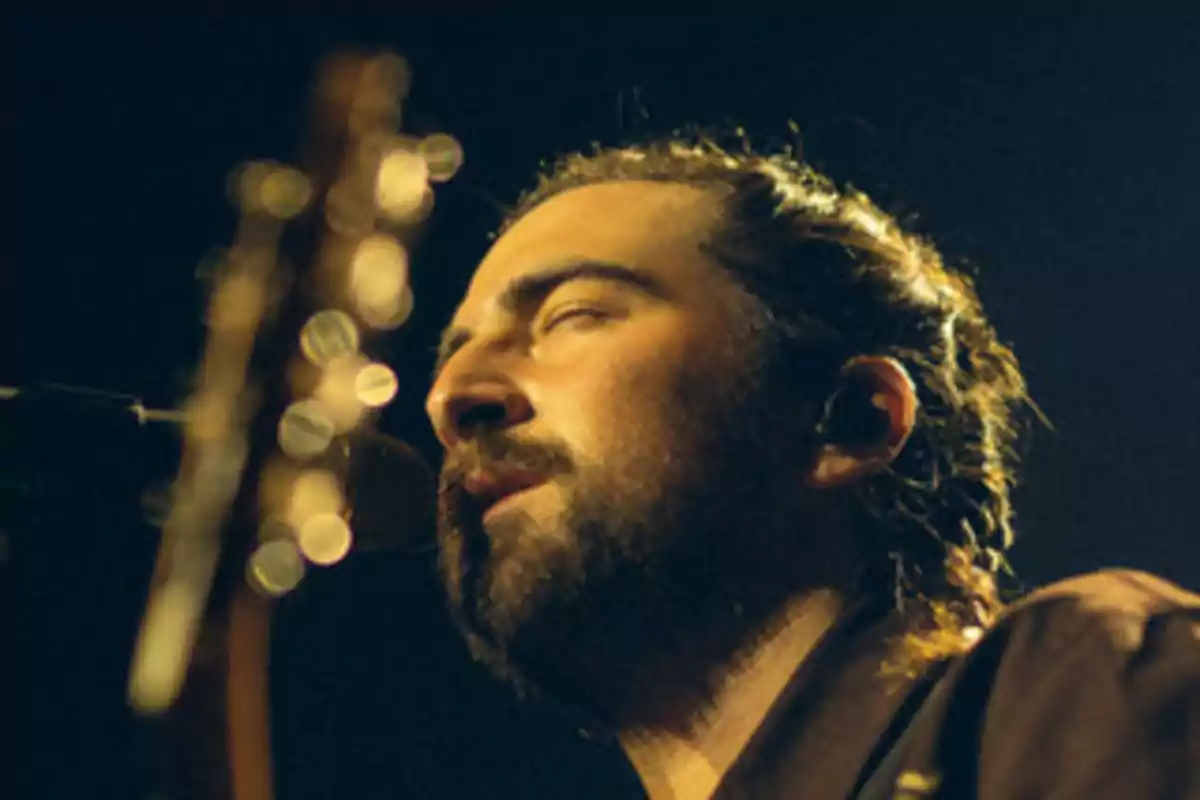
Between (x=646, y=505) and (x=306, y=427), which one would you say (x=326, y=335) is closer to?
(x=306, y=427)

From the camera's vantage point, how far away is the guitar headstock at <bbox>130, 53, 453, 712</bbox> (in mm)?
780

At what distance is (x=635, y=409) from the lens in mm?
971

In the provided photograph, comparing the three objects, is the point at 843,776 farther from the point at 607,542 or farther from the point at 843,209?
the point at 843,209

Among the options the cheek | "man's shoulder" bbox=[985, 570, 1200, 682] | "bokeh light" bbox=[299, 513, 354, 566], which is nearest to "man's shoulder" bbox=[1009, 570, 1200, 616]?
"man's shoulder" bbox=[985, 570, 1200, 682]

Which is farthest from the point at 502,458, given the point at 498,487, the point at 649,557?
the point at 649,557

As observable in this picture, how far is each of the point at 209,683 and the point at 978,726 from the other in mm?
444

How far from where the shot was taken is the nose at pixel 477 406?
0.98m

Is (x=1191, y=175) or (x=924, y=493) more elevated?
(x=1191, y=175)

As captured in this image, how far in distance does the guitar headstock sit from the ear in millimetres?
359

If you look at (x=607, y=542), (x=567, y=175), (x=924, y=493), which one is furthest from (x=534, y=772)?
(x=567, y=175)

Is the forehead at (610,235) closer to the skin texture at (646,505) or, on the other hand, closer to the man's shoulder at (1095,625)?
the skin texture at (646,505)

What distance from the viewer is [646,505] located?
953 millimetres

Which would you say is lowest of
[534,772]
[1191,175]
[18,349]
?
[534,772]

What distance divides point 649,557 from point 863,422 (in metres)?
0.21
